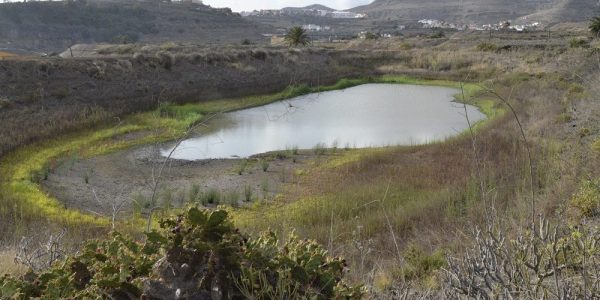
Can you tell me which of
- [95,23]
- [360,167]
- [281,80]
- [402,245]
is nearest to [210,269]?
[402,245]

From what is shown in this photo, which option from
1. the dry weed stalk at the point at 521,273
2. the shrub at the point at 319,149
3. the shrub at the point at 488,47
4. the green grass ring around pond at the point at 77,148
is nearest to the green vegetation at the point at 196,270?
the dry weed stalk at the point at 521,273

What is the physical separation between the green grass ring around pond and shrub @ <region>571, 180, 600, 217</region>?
73.8 inches

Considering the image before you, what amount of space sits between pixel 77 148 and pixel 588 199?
555 inches

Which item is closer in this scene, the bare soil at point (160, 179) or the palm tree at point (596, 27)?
the bare soil at point (160, 179)

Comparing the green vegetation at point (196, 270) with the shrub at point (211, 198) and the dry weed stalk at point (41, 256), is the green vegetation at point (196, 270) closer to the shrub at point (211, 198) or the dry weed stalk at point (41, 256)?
the dry weed stalk at point (41, 256)

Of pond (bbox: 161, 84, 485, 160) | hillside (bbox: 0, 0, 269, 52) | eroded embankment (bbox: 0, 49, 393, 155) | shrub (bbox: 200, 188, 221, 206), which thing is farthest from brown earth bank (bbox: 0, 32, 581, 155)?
hillside (bbox: 0, 0, 269, 52)

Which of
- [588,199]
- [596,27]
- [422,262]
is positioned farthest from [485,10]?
[422,262]

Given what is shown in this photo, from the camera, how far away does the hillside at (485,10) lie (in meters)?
137

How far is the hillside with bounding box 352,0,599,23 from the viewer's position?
137 metres

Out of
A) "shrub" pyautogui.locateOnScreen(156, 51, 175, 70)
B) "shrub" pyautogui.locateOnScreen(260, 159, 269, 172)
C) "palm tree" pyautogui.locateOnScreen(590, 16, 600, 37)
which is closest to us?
"shrub" pyautogui.locateOnScreen(260, 159, 269, 172)

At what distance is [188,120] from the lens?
71.7 ft

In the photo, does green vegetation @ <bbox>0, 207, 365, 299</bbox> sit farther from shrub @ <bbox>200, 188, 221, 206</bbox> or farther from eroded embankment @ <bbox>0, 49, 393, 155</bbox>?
eroded embankment @ <bbox>0, 49, 393, 155</bbox>

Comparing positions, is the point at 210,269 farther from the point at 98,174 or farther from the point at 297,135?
the point at 297,135

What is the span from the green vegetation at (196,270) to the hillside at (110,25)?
2565 inches
